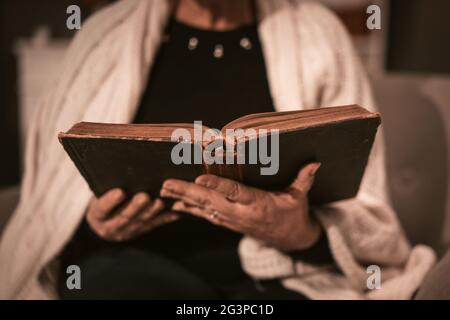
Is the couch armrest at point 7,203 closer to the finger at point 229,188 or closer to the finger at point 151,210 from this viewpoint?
the finger at point 151,210

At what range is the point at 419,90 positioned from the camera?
101 cm

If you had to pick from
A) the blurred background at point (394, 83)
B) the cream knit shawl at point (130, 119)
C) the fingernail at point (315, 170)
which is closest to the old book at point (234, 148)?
the fingernail at point (315, 170)

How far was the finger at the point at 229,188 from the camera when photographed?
0.53 m

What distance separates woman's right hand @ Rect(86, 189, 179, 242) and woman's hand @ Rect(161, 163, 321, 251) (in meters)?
0.04

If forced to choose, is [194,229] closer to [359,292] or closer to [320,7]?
[359,292]

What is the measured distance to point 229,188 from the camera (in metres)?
0.54

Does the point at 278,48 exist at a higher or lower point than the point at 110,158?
higher

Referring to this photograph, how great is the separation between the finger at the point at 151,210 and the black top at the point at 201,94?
69 mm

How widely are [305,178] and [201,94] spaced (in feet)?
0.76

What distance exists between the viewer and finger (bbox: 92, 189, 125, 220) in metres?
0.60

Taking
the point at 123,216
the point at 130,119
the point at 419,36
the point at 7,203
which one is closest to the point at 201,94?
the point at 130,119

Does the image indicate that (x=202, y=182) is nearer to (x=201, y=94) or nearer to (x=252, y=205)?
(x=252, y=205)

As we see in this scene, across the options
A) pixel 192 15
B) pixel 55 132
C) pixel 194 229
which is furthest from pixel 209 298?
pixel 192 15
